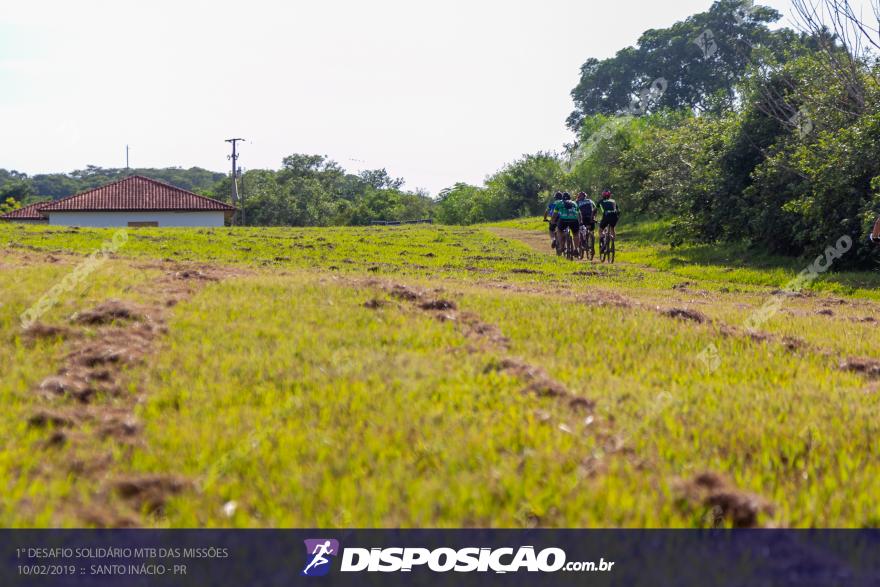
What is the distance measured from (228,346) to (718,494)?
4.88m

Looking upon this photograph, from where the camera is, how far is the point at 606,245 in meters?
26.1

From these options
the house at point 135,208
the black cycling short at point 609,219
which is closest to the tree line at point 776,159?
the black cycling short at point 609,219

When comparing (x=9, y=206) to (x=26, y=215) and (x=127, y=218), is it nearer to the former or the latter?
(x=26, y=215)

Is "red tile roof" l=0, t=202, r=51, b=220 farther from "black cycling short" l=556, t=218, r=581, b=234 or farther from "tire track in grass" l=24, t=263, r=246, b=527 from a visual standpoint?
"tire track in grass" l=24, t=263, r=246, b=527

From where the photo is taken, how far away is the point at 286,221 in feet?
301

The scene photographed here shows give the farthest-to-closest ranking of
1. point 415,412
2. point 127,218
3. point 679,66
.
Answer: point 679,66
point 127,218
point 415,412

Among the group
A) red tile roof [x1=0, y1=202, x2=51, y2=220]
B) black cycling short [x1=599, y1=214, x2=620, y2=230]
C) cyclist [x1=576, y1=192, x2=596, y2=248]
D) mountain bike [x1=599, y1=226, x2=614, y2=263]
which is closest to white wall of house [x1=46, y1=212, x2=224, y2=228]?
red tile roof [x1=0, y1=202, x2=51, y2=220]

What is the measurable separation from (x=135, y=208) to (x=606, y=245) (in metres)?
44.8

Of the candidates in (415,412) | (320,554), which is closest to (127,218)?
(415,412)

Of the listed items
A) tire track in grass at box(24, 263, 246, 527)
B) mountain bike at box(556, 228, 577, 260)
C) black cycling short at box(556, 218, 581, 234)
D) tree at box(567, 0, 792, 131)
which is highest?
tree at box(567, 0, 792, 131)

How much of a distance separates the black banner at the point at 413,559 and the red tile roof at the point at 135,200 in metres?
60.0

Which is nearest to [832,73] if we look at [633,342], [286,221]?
[633,342]

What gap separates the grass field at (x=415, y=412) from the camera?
4.49 metres

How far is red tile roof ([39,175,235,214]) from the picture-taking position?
195ft
